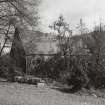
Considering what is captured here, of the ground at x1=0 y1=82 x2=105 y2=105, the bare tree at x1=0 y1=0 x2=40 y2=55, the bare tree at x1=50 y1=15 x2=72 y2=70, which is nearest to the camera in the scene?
the ground at x1=0 y1=82 x2=105 y2=105

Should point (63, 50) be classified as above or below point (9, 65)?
above

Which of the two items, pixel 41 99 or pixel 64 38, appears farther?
pixel 64 38

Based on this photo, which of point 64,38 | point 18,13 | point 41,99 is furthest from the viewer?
point 64,38

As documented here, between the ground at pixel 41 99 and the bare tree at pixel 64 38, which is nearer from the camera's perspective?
the ground at pixel 41 99

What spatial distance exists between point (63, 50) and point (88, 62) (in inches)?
254

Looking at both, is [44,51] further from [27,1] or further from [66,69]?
[27,1]

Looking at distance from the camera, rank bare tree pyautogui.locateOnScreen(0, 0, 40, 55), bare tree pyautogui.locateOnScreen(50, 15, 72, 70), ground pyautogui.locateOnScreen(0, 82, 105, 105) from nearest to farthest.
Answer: ground pyautogui.locateOnScreen(0, 82, 105, 105) < bare tree pyautogui.locateOnScreen(0, 0, 40, 55) < bare tree pyautogui.locateOnScreen(50, 15, 72, 70)

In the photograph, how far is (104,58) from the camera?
19.2 meters

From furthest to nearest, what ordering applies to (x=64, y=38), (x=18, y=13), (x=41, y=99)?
1. (x=64, y=38)
2. (x=18, y=13)
3. (x=41, y=99)

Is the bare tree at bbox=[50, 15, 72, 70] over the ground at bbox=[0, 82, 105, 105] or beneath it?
over

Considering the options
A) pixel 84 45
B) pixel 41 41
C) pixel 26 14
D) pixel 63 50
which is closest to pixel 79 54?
pixel 84 45

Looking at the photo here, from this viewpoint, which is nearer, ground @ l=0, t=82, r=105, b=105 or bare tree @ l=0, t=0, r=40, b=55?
ground @ l=0, t=82, r=105, b=105

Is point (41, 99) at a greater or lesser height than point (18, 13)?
lesser

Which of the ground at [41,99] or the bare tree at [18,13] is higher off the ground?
the bare tree at [18,13]
